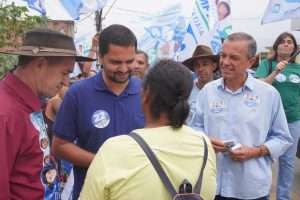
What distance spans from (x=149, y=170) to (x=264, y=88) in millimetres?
1623

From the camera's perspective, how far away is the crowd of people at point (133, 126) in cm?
202

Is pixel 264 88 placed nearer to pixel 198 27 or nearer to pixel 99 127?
pixel 99 127

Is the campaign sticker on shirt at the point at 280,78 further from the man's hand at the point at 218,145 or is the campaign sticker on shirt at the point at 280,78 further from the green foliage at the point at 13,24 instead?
the man's hand at the point at 218,145

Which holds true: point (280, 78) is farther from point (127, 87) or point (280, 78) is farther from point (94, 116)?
point (94, 116)

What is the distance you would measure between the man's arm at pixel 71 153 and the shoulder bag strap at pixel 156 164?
0.96 m

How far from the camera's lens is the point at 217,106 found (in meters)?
3.38

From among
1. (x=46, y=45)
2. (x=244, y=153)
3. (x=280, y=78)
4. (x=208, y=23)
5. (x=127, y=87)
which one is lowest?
(x=244, y=153)

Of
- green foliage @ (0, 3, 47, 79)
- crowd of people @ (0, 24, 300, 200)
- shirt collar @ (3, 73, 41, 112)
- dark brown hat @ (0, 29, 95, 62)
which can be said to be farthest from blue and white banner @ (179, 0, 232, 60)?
shirt collar @ (3, 73, 41, 112)

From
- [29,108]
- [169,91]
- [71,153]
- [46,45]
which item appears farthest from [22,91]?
[71,153]

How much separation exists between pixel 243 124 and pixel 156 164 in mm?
1427

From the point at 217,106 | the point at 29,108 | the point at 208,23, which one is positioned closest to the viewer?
the point at 29,108

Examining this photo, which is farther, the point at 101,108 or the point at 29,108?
the point at 101,108

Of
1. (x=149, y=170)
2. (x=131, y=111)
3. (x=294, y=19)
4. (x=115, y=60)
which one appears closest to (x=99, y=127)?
(x=131, y=111)

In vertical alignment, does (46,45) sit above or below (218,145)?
above
